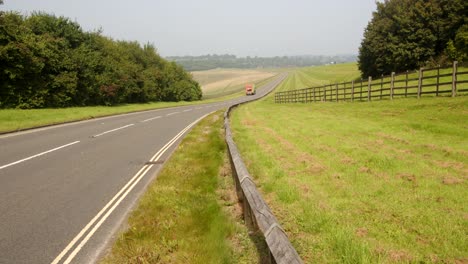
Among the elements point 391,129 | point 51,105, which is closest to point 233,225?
point 391,129

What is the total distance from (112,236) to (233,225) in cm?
198

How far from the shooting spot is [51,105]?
104ft

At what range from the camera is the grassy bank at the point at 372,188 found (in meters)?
4.56

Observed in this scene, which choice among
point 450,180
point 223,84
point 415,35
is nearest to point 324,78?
point 223,84

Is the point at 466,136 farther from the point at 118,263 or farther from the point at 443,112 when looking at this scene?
the point at 118,263

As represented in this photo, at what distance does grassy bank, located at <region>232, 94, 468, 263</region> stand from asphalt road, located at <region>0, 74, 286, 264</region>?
9.86 ft

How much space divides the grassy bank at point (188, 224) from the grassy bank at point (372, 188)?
784 mm

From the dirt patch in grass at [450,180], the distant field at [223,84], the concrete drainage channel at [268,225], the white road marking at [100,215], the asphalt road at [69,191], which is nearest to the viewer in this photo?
the concrete drainage channel at [268,225]

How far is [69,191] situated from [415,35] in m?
53.1

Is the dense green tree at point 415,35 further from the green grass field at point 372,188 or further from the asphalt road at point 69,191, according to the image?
the asphalt road at point 69,191

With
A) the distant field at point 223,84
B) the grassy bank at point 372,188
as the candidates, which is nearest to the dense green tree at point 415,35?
the grassy bank at point 372,188

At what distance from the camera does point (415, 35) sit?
49.1 m

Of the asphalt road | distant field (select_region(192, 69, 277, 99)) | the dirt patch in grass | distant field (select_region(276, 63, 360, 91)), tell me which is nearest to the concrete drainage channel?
Answer: the asphalt road

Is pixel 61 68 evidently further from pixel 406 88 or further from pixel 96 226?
pixel 96 226
